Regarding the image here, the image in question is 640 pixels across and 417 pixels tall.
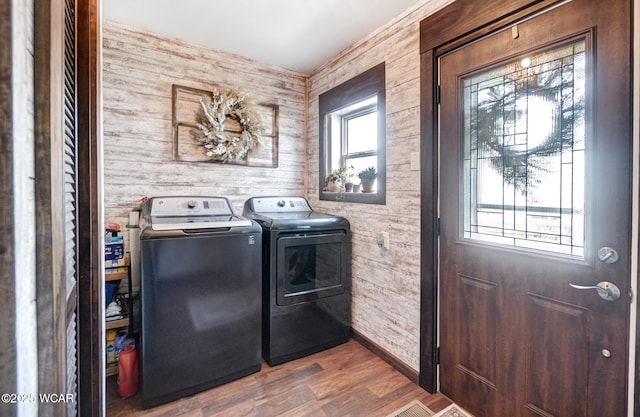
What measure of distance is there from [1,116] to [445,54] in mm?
1933

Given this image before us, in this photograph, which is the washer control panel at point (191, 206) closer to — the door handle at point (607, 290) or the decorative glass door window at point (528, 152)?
the decorative glass door window at point (528, 152)

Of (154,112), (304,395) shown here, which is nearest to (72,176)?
(154,112)

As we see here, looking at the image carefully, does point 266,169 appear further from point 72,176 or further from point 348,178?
point 72,176

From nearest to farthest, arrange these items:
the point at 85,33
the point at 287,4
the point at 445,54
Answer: the point at 85,33
the point at 445,54
the point at 287,4

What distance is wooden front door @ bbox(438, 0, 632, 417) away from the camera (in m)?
1.14

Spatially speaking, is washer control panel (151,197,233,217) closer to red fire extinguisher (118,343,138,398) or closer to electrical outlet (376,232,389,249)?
red fire extinguisher (118,343,138,398)

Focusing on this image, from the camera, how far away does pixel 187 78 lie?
2.41 meters

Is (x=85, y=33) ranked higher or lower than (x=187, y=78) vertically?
lower

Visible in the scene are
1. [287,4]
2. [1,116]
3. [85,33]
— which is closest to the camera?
[1,116]

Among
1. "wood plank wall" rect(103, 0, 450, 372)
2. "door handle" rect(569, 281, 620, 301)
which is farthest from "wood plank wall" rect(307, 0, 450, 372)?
"door handle" rect(569, 281, 620, 301)

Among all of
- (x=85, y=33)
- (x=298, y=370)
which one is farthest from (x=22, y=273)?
(x=298, y=370)

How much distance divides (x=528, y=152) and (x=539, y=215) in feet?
1.00

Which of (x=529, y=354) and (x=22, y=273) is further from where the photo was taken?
(x=529, y=354)

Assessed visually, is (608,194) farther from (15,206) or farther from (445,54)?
(15,206)
